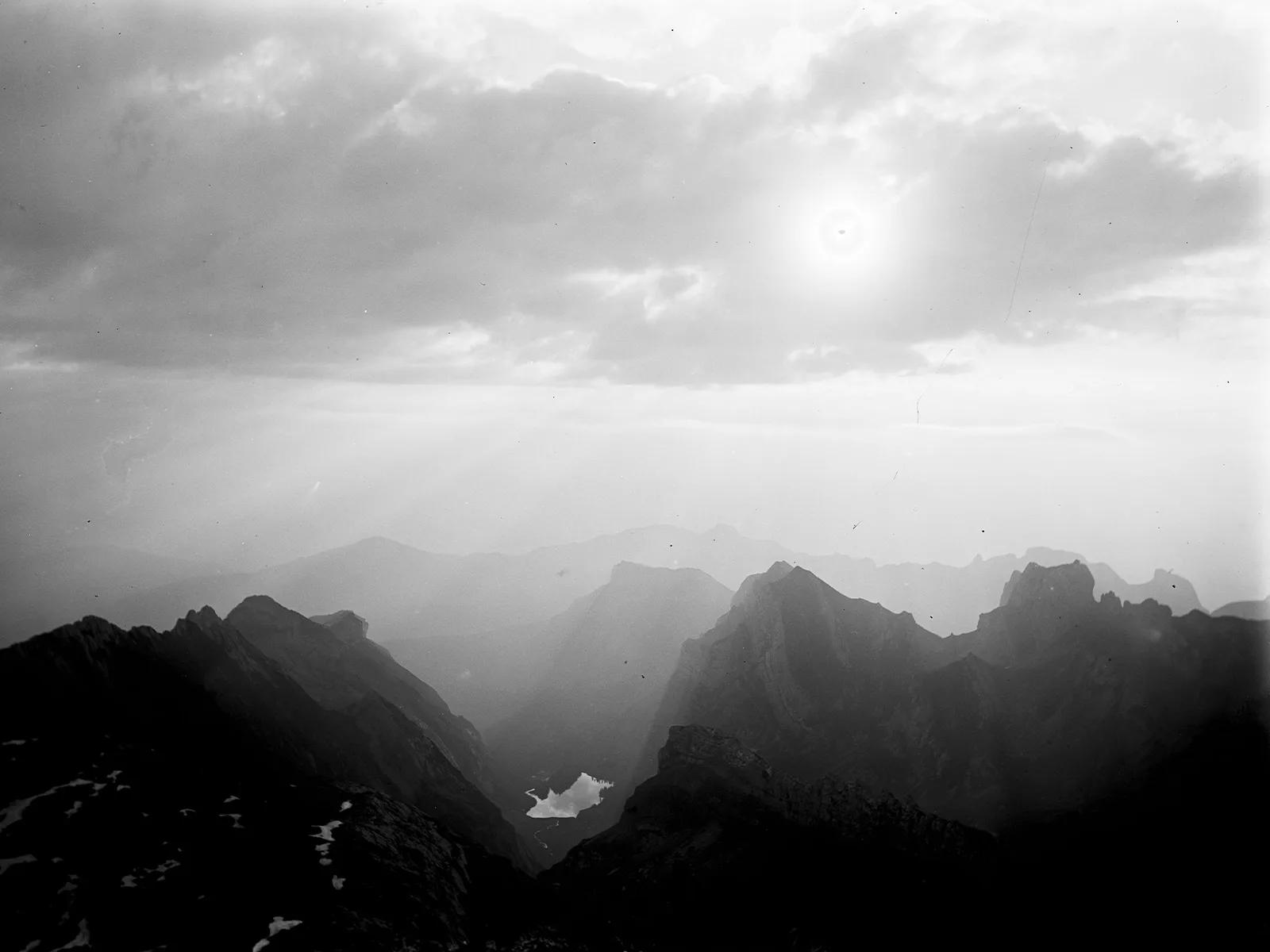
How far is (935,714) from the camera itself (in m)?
117

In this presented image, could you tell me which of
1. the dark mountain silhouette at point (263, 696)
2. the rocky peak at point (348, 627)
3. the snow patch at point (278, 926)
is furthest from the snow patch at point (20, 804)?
the rocky peak at point (348, 627)

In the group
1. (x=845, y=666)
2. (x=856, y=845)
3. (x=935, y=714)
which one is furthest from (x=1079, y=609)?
(x=856, y=845)

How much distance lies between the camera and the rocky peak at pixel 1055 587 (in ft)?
389

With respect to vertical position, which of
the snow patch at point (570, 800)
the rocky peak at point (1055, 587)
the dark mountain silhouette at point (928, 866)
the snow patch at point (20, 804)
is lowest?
the snow patch at point (570, 800)

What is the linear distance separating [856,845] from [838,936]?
590 inches

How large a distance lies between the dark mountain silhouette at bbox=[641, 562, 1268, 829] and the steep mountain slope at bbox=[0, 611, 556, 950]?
7236cm

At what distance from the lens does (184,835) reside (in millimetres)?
58750

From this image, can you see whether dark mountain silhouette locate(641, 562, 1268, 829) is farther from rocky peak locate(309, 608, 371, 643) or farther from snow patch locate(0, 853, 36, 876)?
snow patch locate(0, 853, 36, 876)

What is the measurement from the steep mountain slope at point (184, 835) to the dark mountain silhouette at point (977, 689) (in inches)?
2849

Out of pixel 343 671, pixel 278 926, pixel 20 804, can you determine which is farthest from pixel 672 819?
pixel 343 671

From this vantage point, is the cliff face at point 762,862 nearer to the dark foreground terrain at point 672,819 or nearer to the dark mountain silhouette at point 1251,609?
the dark foreground terrain at point 672,819

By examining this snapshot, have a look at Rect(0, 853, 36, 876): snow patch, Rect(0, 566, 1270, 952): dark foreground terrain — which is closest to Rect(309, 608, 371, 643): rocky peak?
Rect(0, 566, 1270, 952): dark foreground terrain

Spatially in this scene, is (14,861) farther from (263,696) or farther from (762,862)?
(762,862)

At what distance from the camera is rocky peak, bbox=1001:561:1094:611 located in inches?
4668
